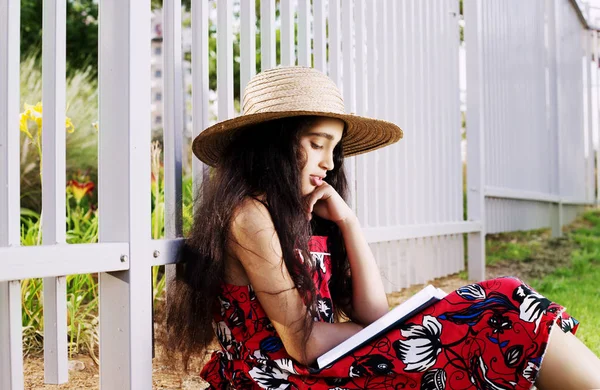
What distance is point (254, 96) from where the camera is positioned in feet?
6.91

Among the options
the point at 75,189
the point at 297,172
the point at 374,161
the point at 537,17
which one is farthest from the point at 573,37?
the point at 297,172

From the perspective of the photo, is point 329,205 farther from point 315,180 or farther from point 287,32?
point 287,32

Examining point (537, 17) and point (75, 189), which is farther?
point (537, 17)

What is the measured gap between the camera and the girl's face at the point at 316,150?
6.68 feet

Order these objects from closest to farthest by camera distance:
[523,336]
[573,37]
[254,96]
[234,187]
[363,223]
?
[523,336] < [234,187] < [254,96] < [363,223] < [573,37]

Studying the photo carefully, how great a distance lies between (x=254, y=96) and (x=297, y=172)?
28 centimetres

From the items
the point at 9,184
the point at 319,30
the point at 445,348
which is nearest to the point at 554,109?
the point at 319,30

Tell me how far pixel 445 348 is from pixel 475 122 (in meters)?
3.53

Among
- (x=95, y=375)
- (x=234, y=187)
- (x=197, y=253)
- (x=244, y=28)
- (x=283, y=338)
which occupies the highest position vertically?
(x=244, y=28)

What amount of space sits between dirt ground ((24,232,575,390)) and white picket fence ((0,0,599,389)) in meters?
0.18

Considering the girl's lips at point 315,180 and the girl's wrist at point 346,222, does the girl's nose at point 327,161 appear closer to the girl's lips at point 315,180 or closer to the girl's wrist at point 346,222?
the girl's lips at point 315,180

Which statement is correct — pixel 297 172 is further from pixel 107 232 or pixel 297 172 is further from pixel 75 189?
pixel 75 189

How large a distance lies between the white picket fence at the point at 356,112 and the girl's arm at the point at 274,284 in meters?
0.25

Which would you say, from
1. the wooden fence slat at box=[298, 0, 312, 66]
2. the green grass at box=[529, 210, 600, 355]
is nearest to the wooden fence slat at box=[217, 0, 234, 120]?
the wooden fence slat at box=[298, 0, 312, 66]
